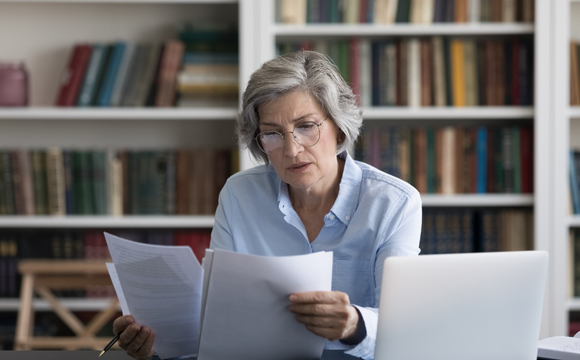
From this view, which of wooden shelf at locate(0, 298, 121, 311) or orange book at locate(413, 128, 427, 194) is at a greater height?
orange book at locate(413, 128, 427, 194)

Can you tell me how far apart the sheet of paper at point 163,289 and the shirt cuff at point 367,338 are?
0.28 metres

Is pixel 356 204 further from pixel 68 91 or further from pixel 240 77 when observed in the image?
pixel 68 91

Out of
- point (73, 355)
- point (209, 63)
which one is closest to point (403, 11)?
Answer: point (209, 63)

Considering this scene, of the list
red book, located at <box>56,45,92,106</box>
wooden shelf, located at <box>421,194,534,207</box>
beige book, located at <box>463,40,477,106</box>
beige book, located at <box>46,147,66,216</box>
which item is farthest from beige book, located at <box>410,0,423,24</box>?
beige book, located at <box>46,147,66,216</box>

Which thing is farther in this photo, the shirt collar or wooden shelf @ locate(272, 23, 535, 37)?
wooden shelf @ locate(272, 23, 535, 37)

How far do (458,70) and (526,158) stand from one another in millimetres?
446

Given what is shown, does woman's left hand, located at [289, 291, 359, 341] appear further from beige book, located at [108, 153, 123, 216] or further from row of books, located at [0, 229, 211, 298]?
beige book, located at [108, 153, 123, 216]

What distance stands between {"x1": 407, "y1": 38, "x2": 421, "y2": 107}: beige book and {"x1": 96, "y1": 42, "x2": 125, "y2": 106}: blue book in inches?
45.4

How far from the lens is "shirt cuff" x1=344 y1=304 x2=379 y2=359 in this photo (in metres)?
0.92

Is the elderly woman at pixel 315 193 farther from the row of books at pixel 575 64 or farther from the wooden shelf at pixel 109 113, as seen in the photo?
the row of books at pixel 575 64

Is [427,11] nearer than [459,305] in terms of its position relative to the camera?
No

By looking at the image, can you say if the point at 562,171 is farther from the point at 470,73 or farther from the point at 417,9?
the point at 417,9

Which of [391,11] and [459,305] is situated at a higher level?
[391,11]

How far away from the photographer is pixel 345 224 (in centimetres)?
125
